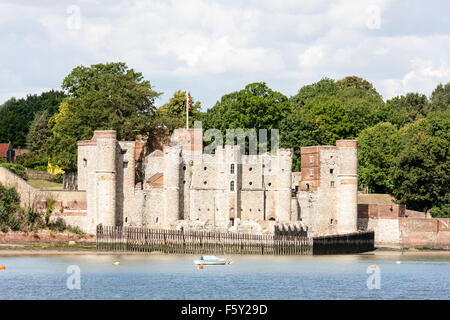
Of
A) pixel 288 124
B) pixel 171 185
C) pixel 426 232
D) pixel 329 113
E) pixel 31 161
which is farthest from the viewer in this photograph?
pixel 31 161

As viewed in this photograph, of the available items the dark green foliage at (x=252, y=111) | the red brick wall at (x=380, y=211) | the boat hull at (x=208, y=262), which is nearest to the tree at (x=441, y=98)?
the dark green foliage at (x=252, y=111)

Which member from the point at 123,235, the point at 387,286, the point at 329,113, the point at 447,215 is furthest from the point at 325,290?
the point at 329,113

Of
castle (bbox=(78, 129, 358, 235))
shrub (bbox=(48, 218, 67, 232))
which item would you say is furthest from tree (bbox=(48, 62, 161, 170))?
shrub (bbox=(48, 218, 67, 232))

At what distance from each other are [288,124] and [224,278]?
33.8 meters

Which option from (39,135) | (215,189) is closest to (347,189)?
(215,189)

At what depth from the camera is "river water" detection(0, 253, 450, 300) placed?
190ft

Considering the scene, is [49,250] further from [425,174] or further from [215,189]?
[425,174]

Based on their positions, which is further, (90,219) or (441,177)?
(441,177)

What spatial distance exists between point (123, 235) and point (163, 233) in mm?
3109

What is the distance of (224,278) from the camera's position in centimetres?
6425
